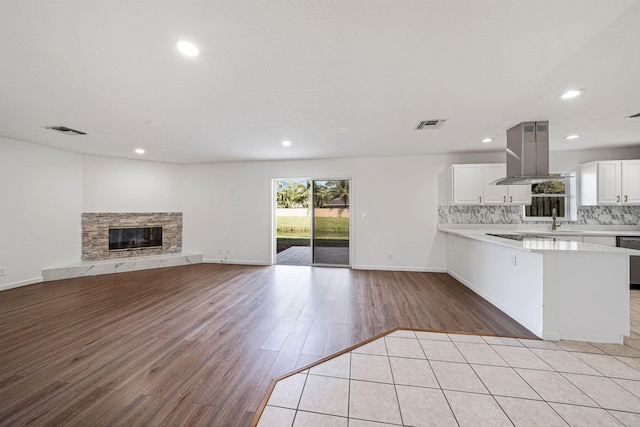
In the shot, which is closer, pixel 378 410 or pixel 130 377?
pixel 378 410

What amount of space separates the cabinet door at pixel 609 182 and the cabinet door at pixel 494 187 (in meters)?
1.54

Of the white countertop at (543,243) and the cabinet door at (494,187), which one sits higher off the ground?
the cabinet door at (494,187)

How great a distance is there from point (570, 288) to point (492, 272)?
40.8 inches

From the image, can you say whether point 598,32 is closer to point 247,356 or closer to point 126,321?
point 247,356

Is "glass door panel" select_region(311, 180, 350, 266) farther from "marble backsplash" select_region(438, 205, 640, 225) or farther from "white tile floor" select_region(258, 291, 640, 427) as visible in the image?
"white tile floor" select_region(258, 291, 640, 427)

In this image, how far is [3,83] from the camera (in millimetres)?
2391

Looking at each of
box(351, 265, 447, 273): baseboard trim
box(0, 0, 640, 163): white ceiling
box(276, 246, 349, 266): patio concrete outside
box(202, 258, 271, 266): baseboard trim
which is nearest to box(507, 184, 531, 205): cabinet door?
box(0, 0, 640, 163): white ceiling

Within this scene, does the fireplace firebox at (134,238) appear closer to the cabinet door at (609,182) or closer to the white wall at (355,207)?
the white wall at (355,207)

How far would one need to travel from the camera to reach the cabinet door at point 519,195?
15.4 ft

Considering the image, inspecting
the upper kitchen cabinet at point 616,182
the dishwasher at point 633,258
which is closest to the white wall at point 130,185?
the upper kitchen cabinet at point 616,182

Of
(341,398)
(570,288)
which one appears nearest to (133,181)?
(341,398)

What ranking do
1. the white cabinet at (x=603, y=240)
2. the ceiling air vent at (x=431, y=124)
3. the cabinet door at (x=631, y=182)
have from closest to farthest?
1. the ceiling air vent at (x=431, y=124)
2. the white cabinet at (x=603, y=240)
3. the cabinet door at (x=631, y=182)

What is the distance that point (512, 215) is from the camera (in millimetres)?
5066

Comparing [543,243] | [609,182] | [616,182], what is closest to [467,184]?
[543,243]
